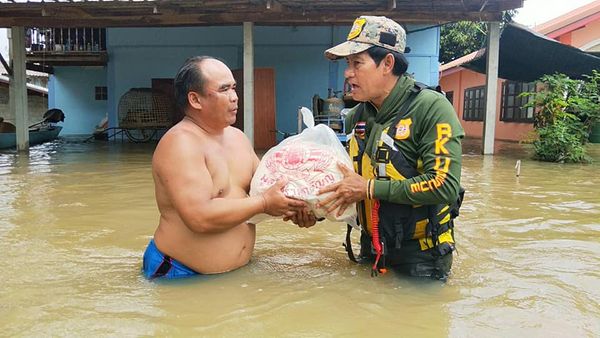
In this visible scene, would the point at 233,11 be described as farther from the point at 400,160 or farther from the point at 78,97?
the point at 78,97

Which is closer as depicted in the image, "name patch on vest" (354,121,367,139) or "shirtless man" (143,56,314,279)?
"shirtless man" (143,56,314,279)

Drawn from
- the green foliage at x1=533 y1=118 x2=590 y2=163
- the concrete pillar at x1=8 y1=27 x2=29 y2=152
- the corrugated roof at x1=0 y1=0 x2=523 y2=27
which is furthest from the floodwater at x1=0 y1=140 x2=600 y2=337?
the concrete pillar at x1=8 y1=27 x2=29 y2=152

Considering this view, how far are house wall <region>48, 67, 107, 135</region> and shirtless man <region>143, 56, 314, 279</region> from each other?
58.7 feet

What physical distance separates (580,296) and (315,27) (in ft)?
41.9

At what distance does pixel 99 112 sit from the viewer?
19578 mm

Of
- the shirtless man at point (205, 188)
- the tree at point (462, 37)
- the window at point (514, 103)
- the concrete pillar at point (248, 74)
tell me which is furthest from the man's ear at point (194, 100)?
the tree at point (462, 37)

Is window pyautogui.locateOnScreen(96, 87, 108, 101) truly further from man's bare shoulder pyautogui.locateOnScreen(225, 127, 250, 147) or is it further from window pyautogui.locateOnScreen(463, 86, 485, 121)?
man's bare shoulder pyautogui.locateOnScreen(225, 127, 250, 147)

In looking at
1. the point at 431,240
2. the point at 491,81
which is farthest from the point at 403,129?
the point at 491,81

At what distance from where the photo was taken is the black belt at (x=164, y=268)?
2.71 m

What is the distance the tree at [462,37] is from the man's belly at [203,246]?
22.2 metres

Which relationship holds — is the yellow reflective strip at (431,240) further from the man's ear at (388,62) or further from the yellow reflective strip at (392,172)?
the man's ear at (388,62)

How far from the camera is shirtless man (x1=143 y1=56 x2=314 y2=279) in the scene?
2.42 meters

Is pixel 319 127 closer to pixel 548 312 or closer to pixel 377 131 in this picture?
pixel 377 131

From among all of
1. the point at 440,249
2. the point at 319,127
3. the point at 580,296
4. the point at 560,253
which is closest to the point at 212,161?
the point at 319,127
